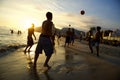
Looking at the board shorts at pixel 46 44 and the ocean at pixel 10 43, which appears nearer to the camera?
the board shorts at pixel 46 44

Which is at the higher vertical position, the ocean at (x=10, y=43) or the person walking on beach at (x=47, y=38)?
the person walking on beach at (x=47, y=38)

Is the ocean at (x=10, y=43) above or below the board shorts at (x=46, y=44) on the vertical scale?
below

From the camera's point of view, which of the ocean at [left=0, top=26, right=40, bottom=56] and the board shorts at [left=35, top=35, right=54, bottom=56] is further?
the ocean at [left=0, top=26, right=40, bottom=56]

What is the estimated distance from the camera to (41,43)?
784 centimetres

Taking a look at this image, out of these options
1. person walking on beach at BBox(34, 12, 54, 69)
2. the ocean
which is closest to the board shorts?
person walking on beach at BBox(34, 12, 54, 69)

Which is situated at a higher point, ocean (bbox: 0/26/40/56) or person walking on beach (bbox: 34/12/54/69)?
person walking on beach (bbox: 34/12/54/69)

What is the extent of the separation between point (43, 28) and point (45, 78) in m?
2.10

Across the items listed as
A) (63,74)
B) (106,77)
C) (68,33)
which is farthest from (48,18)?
(68,33)

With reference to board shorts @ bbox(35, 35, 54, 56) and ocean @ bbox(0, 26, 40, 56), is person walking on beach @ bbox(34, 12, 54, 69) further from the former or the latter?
ocean @ bbox(0, 26, 40, 56)

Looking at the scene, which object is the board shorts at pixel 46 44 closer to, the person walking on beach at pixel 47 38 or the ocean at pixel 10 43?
the person walking on beach at pixel 47 38

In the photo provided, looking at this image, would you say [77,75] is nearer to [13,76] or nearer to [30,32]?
[13,76]

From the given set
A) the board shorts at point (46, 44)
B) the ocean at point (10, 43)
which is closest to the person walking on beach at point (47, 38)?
the board shorts at point (46, 44)

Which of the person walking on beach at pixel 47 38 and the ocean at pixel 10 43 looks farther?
the ocean at pixel 10 43

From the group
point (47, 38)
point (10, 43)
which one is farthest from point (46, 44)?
point (10, 43)
